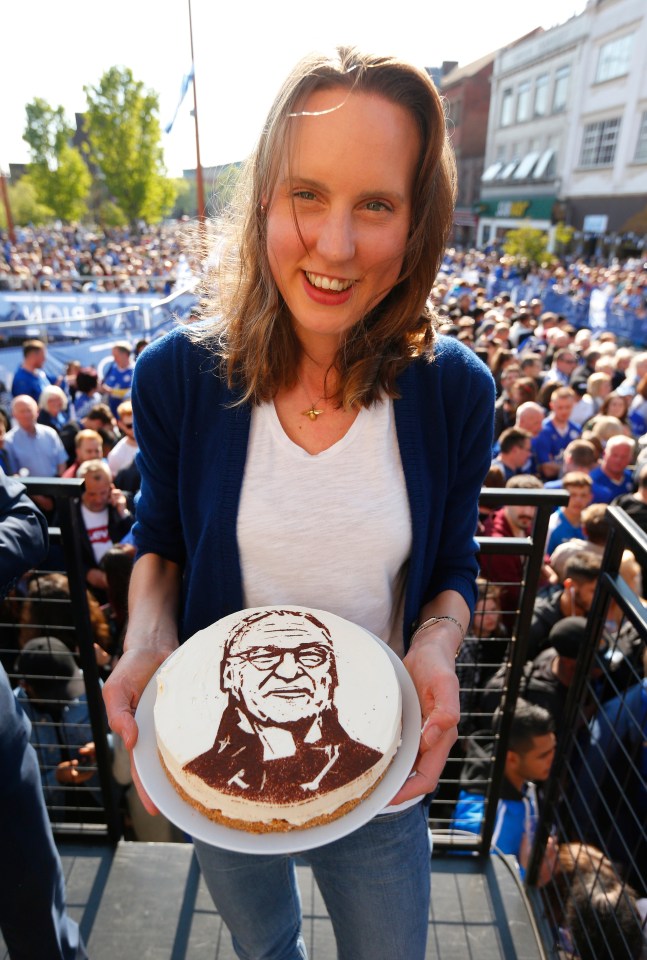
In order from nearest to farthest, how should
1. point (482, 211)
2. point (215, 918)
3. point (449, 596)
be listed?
point (449, 596) < point (215, 918) < point (482, 211)

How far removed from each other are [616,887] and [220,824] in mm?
1814

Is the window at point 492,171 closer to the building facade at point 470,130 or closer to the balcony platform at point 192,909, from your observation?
the building facade at point 470,130

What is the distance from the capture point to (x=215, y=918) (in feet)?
7.23

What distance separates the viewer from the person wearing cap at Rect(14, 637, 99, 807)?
106 inches

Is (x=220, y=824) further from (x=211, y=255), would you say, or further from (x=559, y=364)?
(x=559, y=364)

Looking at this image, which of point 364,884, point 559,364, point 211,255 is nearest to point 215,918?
point 364,884

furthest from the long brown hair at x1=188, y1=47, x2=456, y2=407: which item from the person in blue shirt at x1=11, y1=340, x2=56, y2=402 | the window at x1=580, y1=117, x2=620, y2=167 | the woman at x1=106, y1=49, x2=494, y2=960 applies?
the window at x1=580, y1=117, x2=620, y2=167

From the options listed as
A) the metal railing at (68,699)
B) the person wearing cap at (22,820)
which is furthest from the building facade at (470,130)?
the person wearing cap at (22,820)

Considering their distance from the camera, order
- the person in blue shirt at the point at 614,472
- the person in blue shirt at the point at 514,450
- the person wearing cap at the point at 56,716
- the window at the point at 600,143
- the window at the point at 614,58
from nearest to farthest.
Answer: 1. the person wearing cap at the point at 56,716
2. the person in blue shirt at the point at 614,472
3. the person in blue shirt at the point at 514,450
4. the window at the point at 614,58
5. the window at the point at 600,143

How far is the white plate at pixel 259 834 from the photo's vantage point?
1108mm

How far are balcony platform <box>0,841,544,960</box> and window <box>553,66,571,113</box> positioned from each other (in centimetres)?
4815

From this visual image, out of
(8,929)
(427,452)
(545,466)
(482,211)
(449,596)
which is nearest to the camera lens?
(427,452)

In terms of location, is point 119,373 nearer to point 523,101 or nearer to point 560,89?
point 560,89

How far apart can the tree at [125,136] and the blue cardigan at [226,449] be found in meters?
44.9
